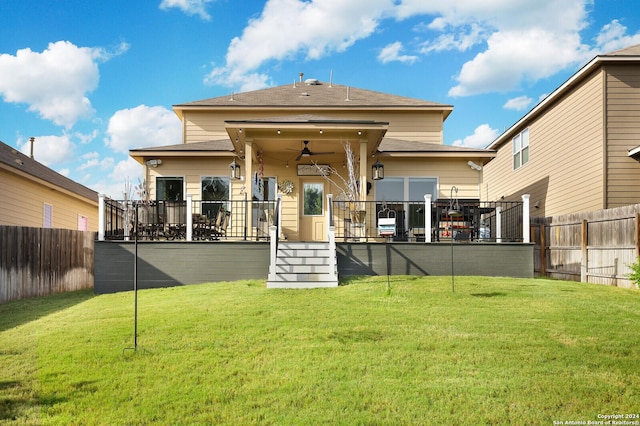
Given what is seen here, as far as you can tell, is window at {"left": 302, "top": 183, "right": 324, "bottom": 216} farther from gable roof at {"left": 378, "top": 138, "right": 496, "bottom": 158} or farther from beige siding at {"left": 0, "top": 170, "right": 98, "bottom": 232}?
beige siding at {"left": 0, "top": 170, "right": 98, "bottom": 232}

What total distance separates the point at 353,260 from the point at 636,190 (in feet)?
25.1

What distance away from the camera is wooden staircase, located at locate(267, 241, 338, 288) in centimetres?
973

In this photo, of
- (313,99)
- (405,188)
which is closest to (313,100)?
(313,99)

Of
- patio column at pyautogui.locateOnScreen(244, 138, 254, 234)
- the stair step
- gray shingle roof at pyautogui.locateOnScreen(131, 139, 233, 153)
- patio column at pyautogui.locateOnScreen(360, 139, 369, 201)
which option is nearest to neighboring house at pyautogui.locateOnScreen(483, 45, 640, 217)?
patio column at pyautogui.locateOnScreen(360, 139, 369, 201)

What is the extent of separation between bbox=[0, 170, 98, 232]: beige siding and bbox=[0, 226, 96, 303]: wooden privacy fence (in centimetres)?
293

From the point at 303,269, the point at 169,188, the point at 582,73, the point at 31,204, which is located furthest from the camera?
the point at 31,204

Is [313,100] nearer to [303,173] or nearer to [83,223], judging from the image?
[303,173]

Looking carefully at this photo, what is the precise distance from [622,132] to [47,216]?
58.3 ft

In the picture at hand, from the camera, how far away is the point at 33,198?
17047mm

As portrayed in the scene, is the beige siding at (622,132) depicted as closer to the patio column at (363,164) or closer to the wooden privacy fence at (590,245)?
the wooden privacy fence at (590,245)

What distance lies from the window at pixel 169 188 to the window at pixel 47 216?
514 centimetres

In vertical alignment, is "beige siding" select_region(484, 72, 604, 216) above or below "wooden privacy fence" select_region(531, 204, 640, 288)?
above

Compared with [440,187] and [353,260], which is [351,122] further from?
[440,187]

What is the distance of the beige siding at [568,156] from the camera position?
538 inches
